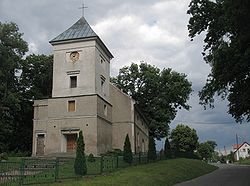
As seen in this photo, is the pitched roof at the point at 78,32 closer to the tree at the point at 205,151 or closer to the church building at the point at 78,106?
the church building at the point at 78,106

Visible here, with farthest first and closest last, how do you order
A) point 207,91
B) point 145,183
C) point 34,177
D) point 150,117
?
point 150,117 < point 207,91 < point 145,183 < point 34,177

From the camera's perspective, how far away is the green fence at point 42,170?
52.6 ft

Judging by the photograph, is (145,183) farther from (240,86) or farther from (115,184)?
(240,86)

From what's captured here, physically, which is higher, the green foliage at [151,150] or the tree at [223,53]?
the tree at [223,53]

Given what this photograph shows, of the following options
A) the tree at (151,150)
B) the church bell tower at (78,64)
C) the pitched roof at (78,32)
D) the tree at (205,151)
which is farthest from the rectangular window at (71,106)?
the tree at (205,151)

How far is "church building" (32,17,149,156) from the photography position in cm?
3622

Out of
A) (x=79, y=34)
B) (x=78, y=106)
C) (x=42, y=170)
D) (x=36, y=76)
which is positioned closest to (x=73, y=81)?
(x=78, y=106)

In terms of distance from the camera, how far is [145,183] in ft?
62.4

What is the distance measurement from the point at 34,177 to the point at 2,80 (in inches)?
1119

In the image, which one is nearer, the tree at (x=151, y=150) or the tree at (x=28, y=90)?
the tree at (x=151, y=150)

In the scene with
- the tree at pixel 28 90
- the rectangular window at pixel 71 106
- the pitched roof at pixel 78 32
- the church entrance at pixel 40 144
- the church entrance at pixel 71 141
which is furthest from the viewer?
the tree at pixel 28 90

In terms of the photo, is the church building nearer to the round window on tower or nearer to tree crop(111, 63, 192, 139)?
the round window on tower

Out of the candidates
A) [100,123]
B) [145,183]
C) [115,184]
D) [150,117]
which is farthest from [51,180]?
[150,117]

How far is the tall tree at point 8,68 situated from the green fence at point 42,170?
831 inches
